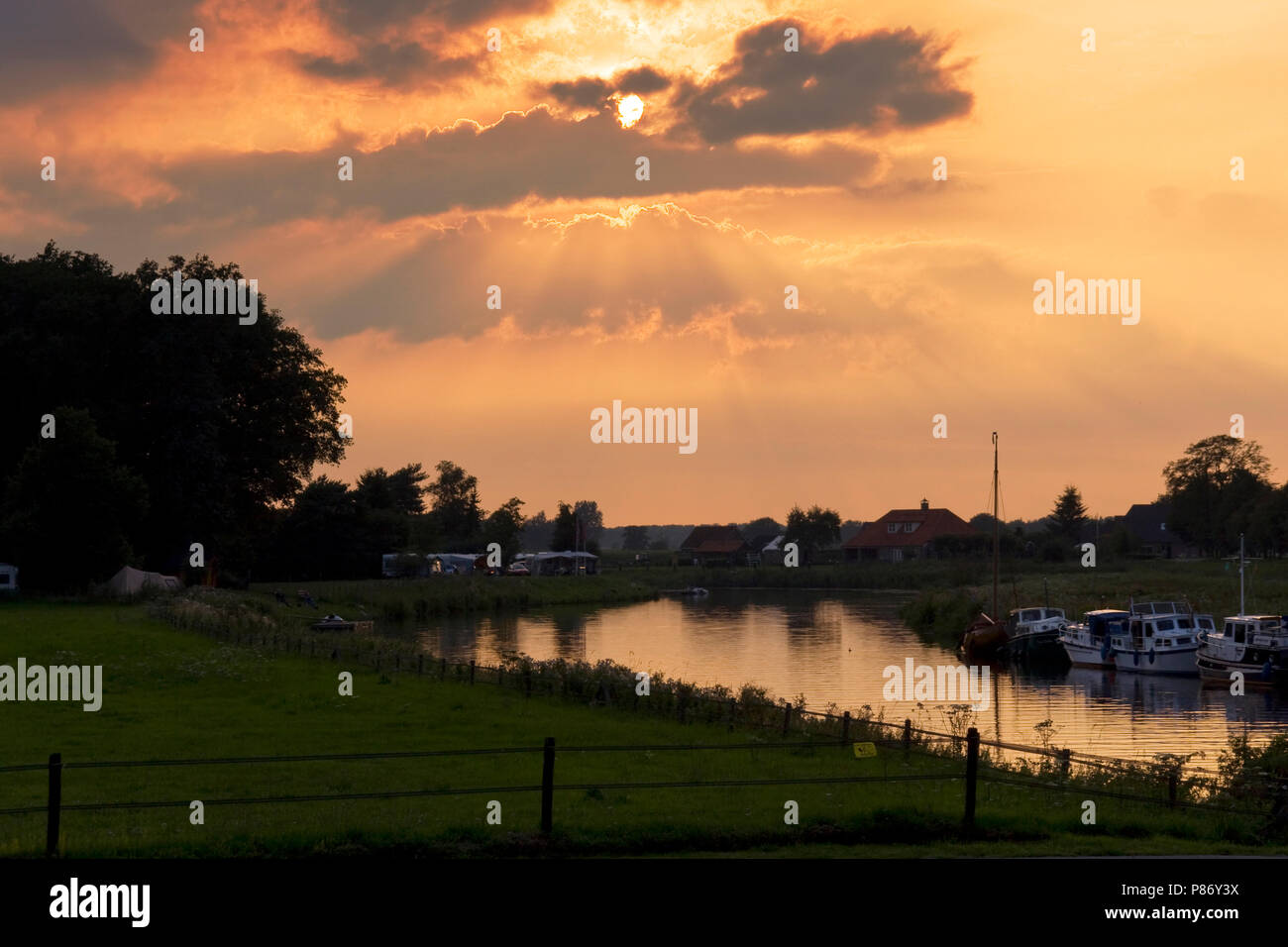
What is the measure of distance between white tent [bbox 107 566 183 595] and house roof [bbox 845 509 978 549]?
123745 millimetres

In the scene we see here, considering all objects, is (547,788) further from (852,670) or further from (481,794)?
(852,670)

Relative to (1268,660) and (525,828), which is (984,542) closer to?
(1268,660)

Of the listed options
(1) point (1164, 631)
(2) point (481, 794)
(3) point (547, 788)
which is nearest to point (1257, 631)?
(1) point (1164, 631)

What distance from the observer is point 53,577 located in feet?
263

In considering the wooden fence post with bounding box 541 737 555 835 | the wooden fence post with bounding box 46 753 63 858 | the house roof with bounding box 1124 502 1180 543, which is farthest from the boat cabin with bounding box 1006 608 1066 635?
the house roof with bounding box 1124 502 1180 543

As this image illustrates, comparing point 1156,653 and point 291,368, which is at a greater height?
point 291,368

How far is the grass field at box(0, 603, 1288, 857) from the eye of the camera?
19.5 m

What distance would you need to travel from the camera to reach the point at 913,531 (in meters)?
189

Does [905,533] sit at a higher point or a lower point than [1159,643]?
higher

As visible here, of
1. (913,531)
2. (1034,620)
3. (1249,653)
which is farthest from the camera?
(913,531)

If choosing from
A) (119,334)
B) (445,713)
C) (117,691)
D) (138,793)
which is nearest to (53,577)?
(119,334)

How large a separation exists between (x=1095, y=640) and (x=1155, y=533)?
12770 cm

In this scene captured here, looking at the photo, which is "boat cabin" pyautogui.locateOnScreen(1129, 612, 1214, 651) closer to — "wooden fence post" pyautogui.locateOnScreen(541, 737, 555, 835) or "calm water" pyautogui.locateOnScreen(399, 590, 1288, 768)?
"calm water" pyautogui.locateOnScreen(399, 590, 1288, 768)
